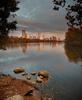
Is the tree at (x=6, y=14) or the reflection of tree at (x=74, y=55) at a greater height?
the tree at (x=6, y=14)

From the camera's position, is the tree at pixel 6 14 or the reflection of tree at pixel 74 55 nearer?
the tree at pixel 6 14

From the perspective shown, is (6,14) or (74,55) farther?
(74,55)

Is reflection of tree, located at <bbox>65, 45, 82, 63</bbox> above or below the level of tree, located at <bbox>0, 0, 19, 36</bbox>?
below

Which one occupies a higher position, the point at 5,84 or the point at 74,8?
the point at 74,8

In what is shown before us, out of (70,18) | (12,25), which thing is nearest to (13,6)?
(12,25)

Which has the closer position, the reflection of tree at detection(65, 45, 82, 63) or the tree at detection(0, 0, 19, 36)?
the tree at detection(0, 0, 19, 36)

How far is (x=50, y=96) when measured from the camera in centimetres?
2100

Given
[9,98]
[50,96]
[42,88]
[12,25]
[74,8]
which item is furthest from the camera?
[12,25]

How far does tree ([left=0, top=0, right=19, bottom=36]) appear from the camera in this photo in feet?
80.4

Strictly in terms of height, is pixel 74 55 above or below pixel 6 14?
below

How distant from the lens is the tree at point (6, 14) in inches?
965

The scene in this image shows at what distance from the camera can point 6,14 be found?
25234mm

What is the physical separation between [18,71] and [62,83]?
A: 10.6 metres

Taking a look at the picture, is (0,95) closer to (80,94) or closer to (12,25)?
(80,94)
